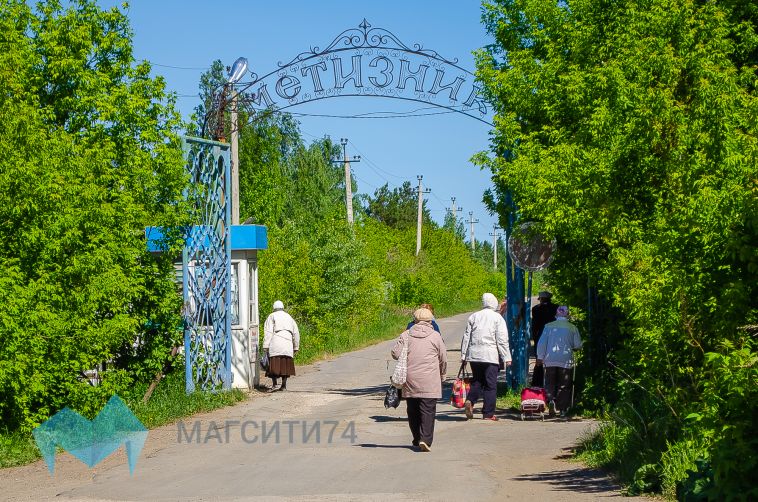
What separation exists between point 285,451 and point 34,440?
3591mm

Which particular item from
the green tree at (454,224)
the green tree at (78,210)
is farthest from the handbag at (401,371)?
the green tree at (454,224)

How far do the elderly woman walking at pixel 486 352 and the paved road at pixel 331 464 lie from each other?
0.37m

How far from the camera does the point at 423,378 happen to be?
42.4ft

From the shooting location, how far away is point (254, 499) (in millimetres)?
9586

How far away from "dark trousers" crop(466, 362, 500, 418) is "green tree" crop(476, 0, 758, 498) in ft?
5.59

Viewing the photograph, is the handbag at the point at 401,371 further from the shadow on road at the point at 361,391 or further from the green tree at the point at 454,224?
the green tree at the point at 454,224

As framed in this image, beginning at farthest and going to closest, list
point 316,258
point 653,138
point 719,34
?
point 316,258 → point 719,34 → point 653,138

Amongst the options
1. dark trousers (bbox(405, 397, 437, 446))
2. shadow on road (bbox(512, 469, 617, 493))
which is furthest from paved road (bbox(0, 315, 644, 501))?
dark trousers (bbox(405, 397, 437, 446))

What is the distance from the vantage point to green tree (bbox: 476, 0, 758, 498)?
26.2 feet

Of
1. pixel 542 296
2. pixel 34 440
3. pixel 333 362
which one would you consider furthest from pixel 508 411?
pixel 333 362

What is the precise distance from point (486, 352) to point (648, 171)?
12.0 feet

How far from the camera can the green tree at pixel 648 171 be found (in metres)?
7.98

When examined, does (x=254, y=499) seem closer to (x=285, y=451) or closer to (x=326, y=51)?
(x=285, y=451)

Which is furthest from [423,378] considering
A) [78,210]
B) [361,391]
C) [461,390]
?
[361,391]
